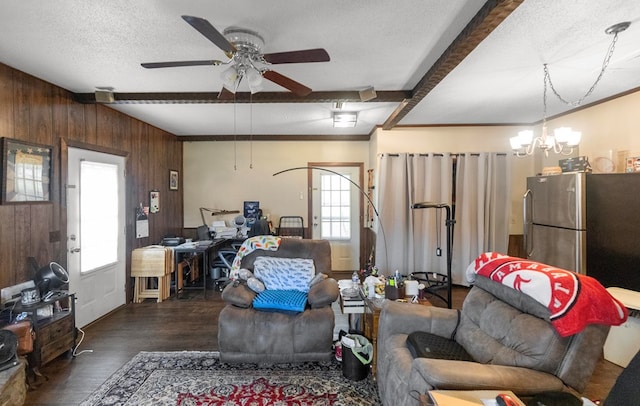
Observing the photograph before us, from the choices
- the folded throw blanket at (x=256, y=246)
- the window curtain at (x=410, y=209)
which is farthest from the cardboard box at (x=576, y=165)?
the folded throw blanket at (x=256, y=246)

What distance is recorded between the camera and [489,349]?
5.77ft

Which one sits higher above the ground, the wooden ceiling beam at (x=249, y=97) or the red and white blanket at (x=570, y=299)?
the wooden ceiling beam at (x=249, y=97)

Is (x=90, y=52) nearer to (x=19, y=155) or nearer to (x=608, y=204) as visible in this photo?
(x=19, y=155)

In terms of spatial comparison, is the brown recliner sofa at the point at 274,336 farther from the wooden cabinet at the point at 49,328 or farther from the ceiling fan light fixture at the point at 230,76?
the ceiling fan light fixture at the point at 230,76

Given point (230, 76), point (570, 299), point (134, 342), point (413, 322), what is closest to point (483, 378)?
point (570, 299)

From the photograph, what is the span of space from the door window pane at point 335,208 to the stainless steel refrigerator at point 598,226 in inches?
119

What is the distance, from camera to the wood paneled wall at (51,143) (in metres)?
2.49

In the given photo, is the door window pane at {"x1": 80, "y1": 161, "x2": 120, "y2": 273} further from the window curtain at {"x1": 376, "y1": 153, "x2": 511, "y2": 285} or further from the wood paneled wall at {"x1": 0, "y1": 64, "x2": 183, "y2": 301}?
the window curtain at {"x1": 376, "y1": 153, "x2": 511, "y2": 285}

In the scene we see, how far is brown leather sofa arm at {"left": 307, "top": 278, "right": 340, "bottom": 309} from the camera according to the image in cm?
258

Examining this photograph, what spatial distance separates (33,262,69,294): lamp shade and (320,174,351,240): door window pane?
3.72m

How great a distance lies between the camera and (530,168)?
15.1 feet

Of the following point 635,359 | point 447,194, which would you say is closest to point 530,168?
point 447,194

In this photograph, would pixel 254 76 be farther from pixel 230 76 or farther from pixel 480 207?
pixel 480 207

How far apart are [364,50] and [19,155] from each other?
2973 millimetres
